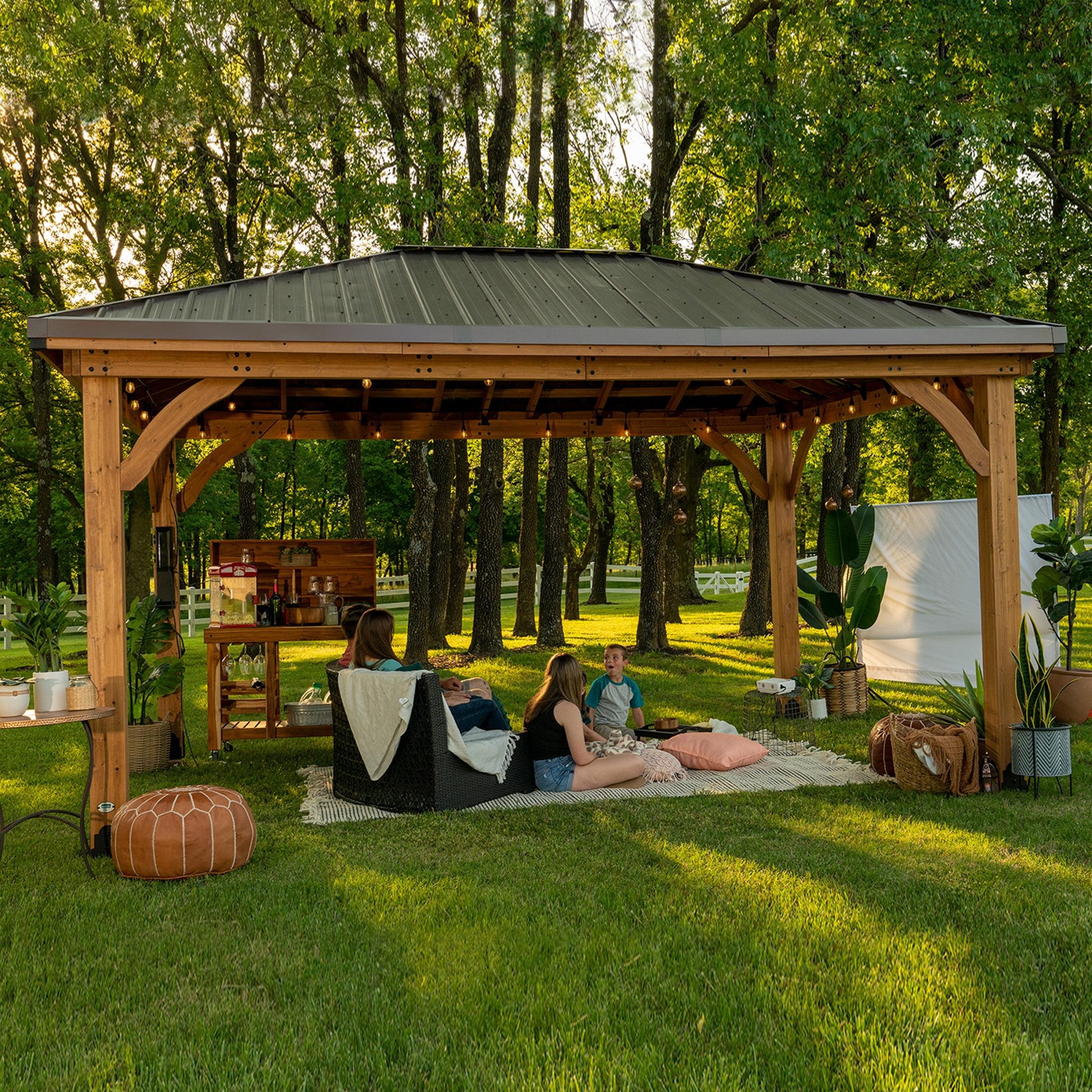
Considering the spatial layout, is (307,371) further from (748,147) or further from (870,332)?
(748,147)

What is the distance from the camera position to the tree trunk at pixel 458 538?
54.5 ft

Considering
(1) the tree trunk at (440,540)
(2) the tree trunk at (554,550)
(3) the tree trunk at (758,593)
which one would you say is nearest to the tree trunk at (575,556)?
(3) the tree trunk at (758,593)

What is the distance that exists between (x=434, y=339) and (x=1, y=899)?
3.90 m

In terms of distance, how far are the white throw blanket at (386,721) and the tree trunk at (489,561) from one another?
7.65 metres

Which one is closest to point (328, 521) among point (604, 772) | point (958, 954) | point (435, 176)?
point (435, 176)

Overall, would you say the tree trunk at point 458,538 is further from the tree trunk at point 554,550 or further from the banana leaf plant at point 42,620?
the banana leaf plant at point 42,620

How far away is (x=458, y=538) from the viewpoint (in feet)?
59.1

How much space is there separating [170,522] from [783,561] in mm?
6028

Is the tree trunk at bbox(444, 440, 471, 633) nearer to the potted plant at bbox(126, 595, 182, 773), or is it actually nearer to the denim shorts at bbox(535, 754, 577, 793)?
the potted plant at bbox(126, 595, 182, 773)

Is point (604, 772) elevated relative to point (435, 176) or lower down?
lower down

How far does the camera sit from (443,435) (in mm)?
10352

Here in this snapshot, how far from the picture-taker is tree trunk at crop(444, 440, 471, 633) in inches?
655

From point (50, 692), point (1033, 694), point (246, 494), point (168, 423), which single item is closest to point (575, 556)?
point (246, 494)

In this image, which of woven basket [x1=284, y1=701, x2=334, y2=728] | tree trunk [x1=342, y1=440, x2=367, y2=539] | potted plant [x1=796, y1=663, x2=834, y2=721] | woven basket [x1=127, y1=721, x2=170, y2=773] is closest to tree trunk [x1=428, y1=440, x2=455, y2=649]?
tree trunk [x1=342, y1=440, x2=367, y2=539]
